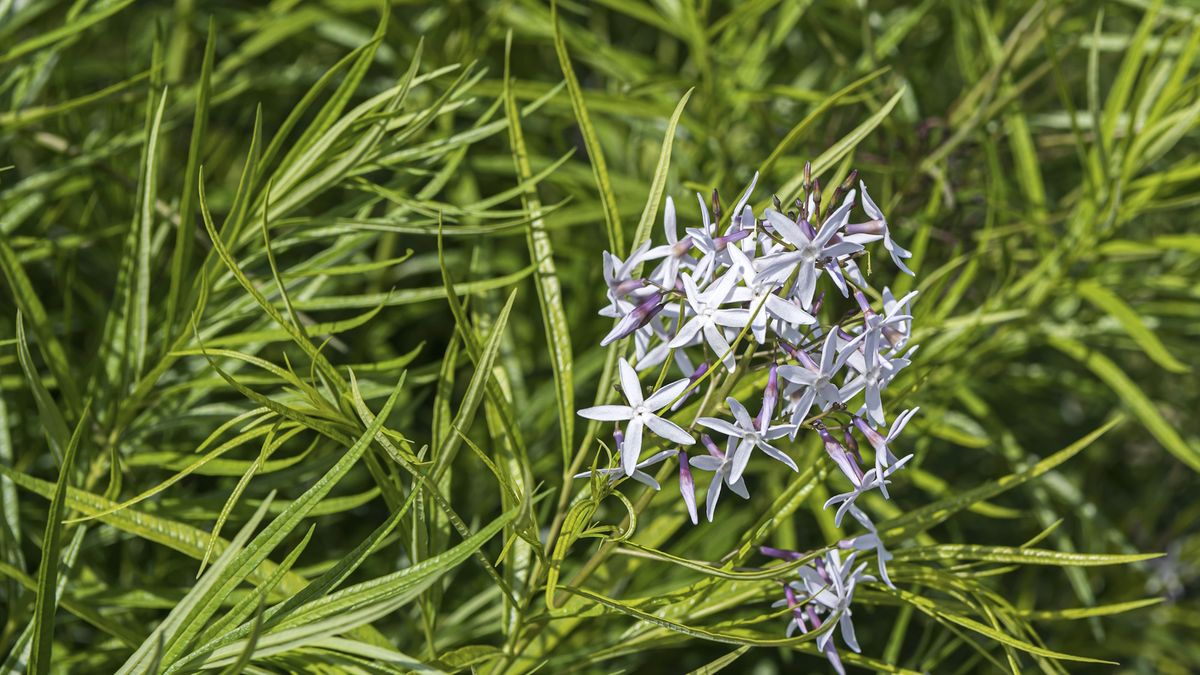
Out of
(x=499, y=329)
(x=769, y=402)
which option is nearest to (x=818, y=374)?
(x=769, y=402)

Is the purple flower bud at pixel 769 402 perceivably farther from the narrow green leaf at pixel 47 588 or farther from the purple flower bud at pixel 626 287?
the narrow green leaf at pixel 47 588

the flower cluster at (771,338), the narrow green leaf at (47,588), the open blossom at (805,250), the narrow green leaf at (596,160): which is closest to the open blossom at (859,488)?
the flower cluster at (771,338)

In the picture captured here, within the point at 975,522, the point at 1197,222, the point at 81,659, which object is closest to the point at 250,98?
the point at 81,659

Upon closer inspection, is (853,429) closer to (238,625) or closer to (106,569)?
(238,625)

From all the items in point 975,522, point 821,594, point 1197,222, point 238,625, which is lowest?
point 975,522

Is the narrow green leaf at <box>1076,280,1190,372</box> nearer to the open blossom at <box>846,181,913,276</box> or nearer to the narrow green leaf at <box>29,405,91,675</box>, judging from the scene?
the open blossom at <box>846,181,913,276</box>

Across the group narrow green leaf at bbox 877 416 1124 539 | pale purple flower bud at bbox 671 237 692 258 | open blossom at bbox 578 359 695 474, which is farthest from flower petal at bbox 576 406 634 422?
narrow green leaf at bbox 877 416 1124 539

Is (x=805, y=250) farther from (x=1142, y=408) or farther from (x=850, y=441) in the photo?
(x=1142, y=408)
